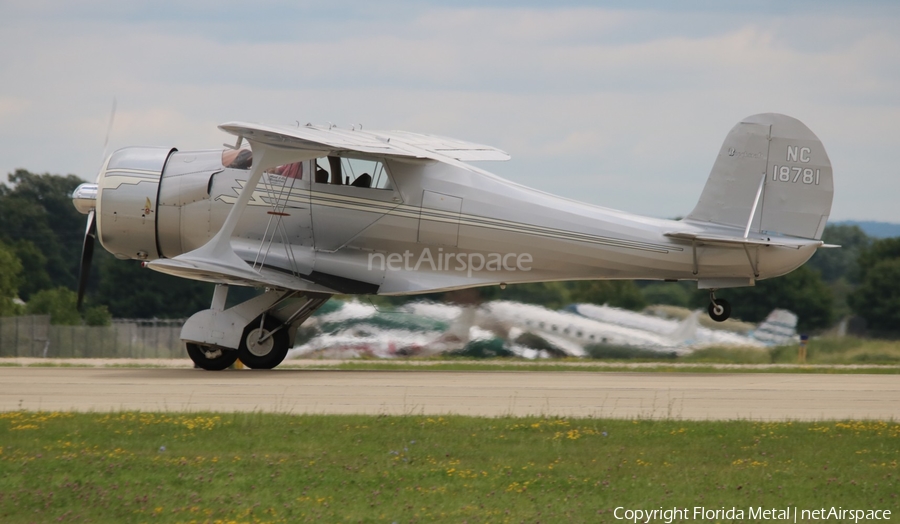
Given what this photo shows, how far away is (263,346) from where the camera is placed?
61.1ft

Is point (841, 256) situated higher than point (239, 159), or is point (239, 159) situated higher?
point (841, 256)

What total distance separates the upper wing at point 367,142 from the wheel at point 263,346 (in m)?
3.25

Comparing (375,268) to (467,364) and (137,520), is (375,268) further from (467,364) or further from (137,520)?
(137,520)

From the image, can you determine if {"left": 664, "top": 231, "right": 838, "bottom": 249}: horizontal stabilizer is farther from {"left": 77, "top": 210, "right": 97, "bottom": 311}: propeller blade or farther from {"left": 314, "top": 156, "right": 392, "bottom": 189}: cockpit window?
{"left": 77, "top": 210, "right": 97, "bottom": 311}: propeller blade

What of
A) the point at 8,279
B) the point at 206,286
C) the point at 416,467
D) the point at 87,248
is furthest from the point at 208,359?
the point at 206,286

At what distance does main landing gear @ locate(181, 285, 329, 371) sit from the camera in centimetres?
1777

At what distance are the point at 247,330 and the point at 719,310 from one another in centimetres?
805

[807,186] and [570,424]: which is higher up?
[807,186]

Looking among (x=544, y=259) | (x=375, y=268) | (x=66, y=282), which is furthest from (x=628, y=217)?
(x=66, y=282)

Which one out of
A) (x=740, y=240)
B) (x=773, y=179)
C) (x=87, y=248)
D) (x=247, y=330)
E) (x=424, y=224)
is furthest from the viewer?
(x=87, y=248)

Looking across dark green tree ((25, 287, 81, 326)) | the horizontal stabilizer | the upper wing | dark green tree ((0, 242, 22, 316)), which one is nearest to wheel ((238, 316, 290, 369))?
the upper wing

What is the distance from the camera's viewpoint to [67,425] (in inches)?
456

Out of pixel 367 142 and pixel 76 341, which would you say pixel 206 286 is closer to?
pixel 76 341

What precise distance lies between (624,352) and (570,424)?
34.3 feet
